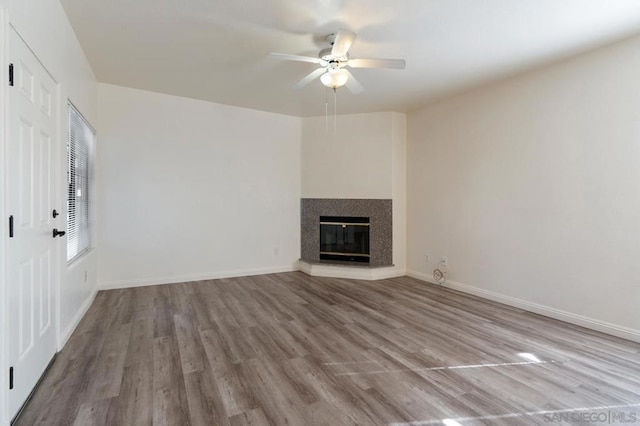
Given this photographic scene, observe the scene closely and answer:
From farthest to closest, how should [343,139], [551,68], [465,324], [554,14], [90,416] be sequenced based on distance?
[343,139] < [551,68] < [465,324] < [554,14] < [90,416]

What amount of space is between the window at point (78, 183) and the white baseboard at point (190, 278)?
0.68 m

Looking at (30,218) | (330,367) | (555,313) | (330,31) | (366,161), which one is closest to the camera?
(30,218)

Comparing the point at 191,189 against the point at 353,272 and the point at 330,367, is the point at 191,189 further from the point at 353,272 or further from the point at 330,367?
the point at 330,367

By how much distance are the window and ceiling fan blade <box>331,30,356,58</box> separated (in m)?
2.46

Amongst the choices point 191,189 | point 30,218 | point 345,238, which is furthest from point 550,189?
point 191,189

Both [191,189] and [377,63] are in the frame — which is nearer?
[377,63]

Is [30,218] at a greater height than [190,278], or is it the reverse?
[30,218]

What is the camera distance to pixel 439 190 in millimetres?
4570

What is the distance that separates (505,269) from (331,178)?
2.90 m

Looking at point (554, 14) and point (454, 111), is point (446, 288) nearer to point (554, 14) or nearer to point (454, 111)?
point (454, 111)

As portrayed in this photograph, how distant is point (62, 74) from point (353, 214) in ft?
12.9

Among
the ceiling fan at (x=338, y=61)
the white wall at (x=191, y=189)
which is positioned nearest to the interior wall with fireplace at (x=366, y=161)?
the white wall at (x=191, y=189)

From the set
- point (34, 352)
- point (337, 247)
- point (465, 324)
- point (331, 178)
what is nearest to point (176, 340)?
point (34, 352)

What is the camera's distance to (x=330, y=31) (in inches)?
104
